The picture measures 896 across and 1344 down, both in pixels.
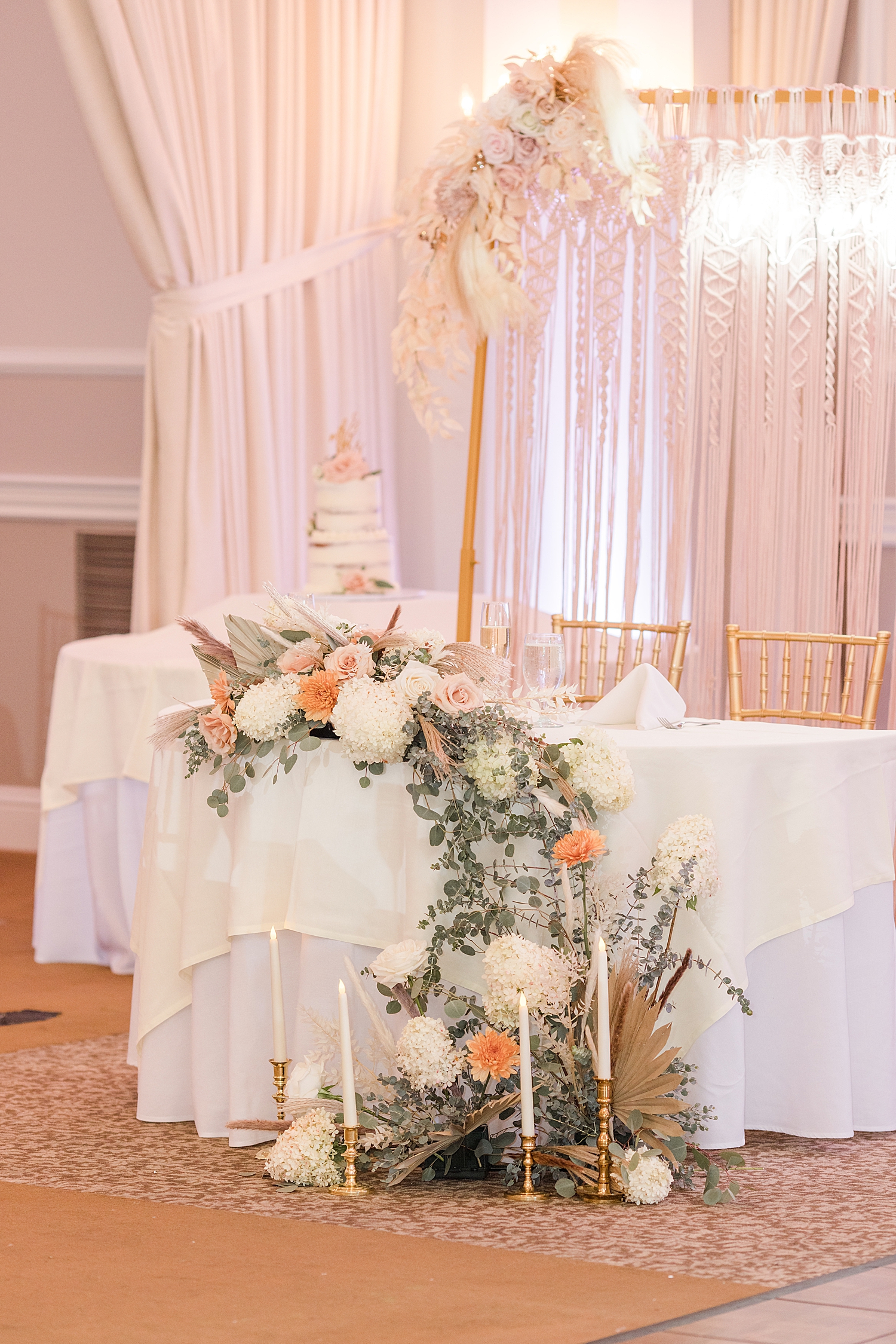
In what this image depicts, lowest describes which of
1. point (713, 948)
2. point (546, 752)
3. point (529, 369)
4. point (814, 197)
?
point (713, 948)

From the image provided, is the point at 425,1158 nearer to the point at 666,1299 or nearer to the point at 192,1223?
the point at 192,1223

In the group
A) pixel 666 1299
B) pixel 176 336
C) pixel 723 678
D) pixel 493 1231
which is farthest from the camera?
pixel 176 336

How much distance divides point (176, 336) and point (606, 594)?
1836mm

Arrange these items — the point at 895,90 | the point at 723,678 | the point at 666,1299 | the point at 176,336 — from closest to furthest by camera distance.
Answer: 1. the point at 666,1299
2. the point at 895,90
3. the point at 723,678
4. the point at 176,336

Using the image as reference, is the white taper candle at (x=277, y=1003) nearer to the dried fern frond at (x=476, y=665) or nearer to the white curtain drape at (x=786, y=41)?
the dried fern frond at (x=476, y=665)

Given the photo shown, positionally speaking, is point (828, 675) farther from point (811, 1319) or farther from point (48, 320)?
point (48, 320)

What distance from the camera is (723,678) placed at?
5461 mm

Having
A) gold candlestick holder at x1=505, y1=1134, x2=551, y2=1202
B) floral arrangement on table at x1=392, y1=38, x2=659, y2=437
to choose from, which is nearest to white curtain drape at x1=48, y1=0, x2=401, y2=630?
floral arrangement on table at x1=392, y1=38, x2=659, y2=437

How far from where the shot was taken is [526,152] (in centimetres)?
407

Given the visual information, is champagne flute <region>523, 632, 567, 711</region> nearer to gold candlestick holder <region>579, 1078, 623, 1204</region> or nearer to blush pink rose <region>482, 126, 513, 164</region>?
gold candlestick holder <region>579, 1078, 623, 1204</region>

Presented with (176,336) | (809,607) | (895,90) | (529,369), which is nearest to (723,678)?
(809,607)

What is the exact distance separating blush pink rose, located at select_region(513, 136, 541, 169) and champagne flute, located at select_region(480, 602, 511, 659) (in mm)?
1198

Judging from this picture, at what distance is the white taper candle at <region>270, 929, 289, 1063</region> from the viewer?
3.17 metres

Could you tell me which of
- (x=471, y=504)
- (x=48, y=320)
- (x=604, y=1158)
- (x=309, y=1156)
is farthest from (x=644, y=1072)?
(x=48, y=320)
